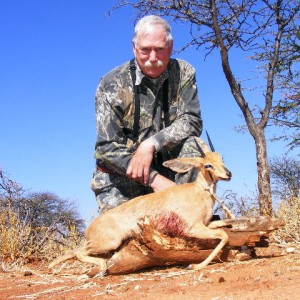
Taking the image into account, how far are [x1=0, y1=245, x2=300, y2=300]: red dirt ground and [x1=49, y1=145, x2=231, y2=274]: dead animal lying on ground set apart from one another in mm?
266

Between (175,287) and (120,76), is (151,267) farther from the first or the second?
(120,76)

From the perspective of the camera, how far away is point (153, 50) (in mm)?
5742

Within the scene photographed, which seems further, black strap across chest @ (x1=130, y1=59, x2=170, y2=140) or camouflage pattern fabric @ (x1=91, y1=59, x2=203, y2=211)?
black strap across chest @ (x1=130, y1=59, x2=170, y2=140)

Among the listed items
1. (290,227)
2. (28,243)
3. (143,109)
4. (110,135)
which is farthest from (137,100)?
(28,243)

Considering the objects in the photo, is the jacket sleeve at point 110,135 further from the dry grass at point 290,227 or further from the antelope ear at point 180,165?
the dry grass at point 290,227

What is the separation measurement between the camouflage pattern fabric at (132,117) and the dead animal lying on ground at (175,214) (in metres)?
0.75

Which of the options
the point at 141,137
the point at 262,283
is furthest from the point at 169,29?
the point at 262,283

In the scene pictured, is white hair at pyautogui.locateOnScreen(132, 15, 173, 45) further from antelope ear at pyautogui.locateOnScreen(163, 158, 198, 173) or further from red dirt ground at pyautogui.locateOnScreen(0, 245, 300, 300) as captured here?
red dirt ground at pyautogui.locateOnScreen(0, 245, 300, 300)

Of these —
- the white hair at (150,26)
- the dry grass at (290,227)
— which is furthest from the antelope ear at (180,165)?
the dry grass at (290,227)

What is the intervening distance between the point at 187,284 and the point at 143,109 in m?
2.49

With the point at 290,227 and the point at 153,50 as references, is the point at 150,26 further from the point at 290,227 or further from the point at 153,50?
the point at 290,227

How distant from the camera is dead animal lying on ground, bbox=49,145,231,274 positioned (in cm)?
480

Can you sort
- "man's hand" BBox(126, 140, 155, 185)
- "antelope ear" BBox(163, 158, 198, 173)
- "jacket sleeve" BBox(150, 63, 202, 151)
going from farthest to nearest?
"jacket sleeve" BBox(150, 63, 202, 151) < "man's hand" BBox(126, 140, 155, 185) < "antelope ear" BBox(163, 158, 198, 173)

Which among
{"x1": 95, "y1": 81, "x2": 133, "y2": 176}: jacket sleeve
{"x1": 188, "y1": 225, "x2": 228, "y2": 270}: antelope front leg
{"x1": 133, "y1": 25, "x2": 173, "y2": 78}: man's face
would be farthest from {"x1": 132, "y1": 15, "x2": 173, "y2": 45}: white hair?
{"x1": 188, "y1": 225, "x2": 228, "y2": 270}: antelope front leg
